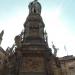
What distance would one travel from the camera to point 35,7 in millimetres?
28656

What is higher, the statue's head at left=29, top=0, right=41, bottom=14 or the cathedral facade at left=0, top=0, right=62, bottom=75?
the statue's head at left=29, top=0, right=41, bottom=14

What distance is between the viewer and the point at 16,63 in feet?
65.9

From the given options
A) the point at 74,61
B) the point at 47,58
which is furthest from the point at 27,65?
the point at 74,61

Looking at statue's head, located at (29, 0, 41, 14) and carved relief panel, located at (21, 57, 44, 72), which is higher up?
statue's head, located at (29, 0, 41, 14)

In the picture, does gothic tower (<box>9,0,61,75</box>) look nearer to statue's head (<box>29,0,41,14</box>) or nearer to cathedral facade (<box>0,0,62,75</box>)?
cathedral facade (<box>0,0,62,75</box>)

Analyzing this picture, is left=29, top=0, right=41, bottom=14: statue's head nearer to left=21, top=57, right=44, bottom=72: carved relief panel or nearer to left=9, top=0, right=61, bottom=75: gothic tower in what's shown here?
left=9, top=0, right=61, bottom=75: gothic tower

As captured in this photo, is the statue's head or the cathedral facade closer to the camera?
the cathedral facade

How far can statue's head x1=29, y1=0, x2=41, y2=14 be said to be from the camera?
28.1 meters

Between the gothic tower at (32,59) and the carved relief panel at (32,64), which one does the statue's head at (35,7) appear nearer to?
the gothic tower at (32,59)

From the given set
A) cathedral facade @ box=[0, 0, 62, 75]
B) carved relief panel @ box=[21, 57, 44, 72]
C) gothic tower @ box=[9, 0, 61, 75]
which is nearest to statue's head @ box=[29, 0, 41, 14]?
gothic tower @ box=[9, 0, 61, 75]

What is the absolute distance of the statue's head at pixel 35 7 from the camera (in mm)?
28086

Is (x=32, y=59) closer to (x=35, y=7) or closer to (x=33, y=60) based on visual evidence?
(x=33, y=60)

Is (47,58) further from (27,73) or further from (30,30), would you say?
(30,30)

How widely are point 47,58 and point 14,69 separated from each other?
4346 mm
